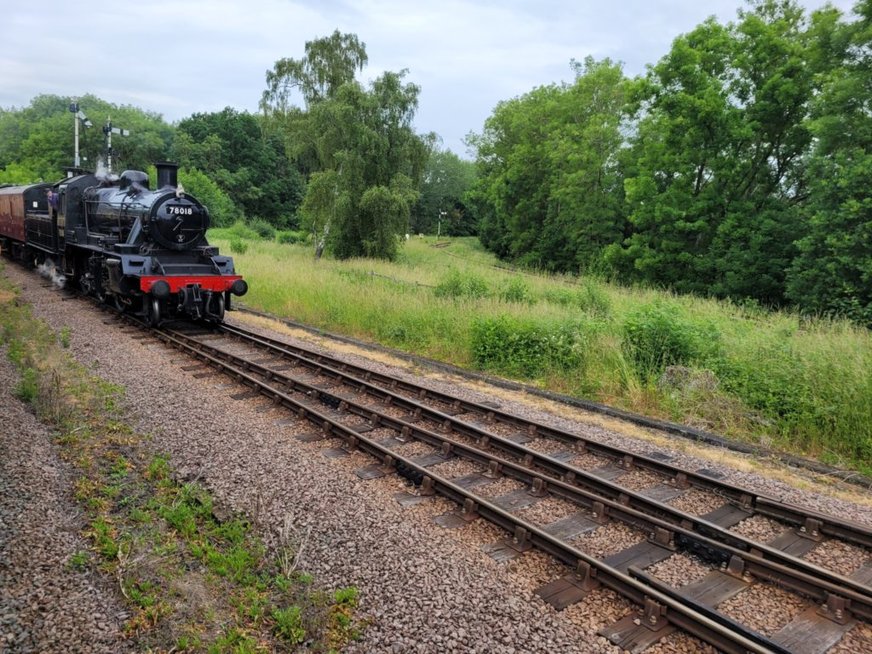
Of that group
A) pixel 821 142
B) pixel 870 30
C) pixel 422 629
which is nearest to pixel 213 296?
pixel 422 629

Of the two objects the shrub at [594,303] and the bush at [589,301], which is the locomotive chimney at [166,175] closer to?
the bush at [589,301]

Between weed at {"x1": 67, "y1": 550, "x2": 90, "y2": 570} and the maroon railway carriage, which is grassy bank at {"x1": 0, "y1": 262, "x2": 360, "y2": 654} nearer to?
weed at {"x1": 67, "y1": 550, "x2": 90, "y2": 570}

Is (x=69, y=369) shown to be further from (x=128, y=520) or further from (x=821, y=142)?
(x=821, y=142)

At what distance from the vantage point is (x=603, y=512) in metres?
5.01

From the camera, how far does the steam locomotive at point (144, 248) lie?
1130 centimetres

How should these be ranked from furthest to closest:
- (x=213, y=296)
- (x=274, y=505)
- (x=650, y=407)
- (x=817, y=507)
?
(x=213, y=296) < (x=650, y=407) < (x=817, y=507) < (x=274, y=505)

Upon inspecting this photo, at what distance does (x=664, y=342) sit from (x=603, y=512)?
511cm

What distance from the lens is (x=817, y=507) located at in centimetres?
533

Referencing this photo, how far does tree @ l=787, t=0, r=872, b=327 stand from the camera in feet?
53.8

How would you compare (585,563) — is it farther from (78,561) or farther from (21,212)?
(21,212)

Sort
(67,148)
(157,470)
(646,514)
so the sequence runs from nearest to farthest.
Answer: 1. (646,514)
2. (157,470)
3. (67,148)

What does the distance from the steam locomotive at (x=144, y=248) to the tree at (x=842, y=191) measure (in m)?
17.4

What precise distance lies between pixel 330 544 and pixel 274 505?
0.86m

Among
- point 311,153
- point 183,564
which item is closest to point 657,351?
point 183,564
